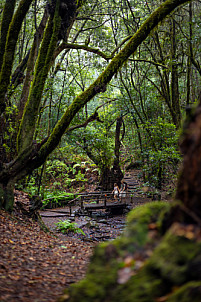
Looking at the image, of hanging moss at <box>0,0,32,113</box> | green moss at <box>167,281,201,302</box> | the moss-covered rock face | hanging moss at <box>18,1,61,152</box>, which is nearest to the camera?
green moss at <box>167,281,201,302</box>

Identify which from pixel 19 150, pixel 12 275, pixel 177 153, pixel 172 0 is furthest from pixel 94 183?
pixel 12 275

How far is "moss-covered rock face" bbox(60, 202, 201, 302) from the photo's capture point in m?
1.59

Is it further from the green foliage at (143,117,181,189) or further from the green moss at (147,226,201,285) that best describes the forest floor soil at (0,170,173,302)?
the green foliage at (143,117,181,189)

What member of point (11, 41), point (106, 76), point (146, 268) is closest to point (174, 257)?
point (146, 268)

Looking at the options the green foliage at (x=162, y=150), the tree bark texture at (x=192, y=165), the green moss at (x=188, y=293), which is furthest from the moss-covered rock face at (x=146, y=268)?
the green foliage at (x=162, y=150)

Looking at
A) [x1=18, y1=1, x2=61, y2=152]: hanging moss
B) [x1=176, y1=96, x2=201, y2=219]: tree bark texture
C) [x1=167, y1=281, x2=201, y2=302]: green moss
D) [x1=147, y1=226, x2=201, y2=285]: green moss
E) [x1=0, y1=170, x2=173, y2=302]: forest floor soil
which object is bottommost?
[x1=0, y1=170, x2=173, y2=302]: forest floor soil

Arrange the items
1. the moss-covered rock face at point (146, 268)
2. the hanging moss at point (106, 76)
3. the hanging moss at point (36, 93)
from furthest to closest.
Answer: the hanging moss at point (36, 93), the hanging moss at point (106, 76), the moss-covered rock face at point (146, 268)

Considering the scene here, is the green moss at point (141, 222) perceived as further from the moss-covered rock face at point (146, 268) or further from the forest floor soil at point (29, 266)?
the forest floor soil at point (29, 266)

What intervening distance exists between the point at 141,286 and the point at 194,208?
2.21 ft

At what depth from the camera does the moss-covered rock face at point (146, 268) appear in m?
1.59

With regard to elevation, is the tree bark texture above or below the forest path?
above

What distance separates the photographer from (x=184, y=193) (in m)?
1.82

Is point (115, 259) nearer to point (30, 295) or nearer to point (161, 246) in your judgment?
point (161, 246)

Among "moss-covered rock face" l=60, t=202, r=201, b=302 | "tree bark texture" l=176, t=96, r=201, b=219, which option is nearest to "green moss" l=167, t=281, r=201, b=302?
"moss-covered rock face" l=60, t=202, r=201, b=302
